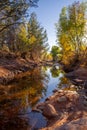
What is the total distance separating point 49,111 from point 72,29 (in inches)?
1198

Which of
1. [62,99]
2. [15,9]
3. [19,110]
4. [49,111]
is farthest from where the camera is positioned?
[15,9]

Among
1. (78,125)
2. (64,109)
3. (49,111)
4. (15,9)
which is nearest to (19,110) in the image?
(49,111)

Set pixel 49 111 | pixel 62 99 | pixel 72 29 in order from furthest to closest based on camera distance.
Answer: pixel 72 29, pixel 62 99, pixel 49 111

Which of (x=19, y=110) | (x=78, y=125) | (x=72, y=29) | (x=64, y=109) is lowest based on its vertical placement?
(x=19, y=110)

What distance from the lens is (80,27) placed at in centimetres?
4116

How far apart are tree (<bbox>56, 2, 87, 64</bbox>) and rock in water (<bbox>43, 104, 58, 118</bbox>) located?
26593 millimetres

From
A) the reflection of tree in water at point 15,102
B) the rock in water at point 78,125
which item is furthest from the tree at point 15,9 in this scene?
the rock in water at point 78,125

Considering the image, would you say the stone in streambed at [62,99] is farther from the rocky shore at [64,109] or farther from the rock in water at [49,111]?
the rock in water at [49,111]

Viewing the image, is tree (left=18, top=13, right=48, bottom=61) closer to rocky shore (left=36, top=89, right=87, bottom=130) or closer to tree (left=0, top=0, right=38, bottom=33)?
tree (left=0, top=0, right=38, bottom=33)

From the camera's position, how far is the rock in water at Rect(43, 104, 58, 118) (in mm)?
13141

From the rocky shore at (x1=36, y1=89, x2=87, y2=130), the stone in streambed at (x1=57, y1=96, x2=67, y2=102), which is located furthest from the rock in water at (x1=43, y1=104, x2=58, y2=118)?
the stone in streambed at (x1=57, y1=96, x2=67, y2=102)

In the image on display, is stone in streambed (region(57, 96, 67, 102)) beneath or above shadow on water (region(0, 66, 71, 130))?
above

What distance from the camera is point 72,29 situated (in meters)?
42.2

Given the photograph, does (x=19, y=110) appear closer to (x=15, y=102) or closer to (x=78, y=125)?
(x=15, y=102)
